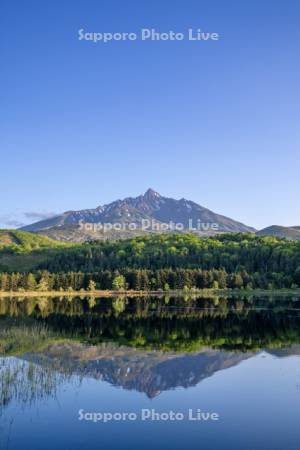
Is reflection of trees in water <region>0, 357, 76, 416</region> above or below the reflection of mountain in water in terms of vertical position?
above

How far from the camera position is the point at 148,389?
3575cm

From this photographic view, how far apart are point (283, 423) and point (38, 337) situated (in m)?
35.0

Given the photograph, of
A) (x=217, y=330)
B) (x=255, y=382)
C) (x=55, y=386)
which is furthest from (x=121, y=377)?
(x=217, y=330)

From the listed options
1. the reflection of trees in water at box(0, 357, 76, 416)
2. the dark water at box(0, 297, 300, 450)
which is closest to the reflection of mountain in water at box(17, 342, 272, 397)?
the dark water at box(0, 297, 300, 450)

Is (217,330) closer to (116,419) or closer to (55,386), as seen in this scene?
(55,386)

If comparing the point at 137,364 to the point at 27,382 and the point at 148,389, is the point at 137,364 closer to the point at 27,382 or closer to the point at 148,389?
the point at 148,389

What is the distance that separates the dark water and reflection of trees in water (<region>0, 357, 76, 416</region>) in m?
0.07

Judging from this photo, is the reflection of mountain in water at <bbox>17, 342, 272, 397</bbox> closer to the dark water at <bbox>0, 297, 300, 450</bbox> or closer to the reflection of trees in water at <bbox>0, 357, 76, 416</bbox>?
the dark water at <bbox>0, 297, 300, 450</bbox>

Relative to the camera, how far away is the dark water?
2541 centimetres

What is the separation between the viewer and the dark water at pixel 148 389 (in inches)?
1000

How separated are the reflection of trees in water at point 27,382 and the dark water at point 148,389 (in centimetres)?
7

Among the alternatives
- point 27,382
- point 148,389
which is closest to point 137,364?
point 148,389

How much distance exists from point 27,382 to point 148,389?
8380 millimetres

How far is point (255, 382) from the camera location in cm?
3772
